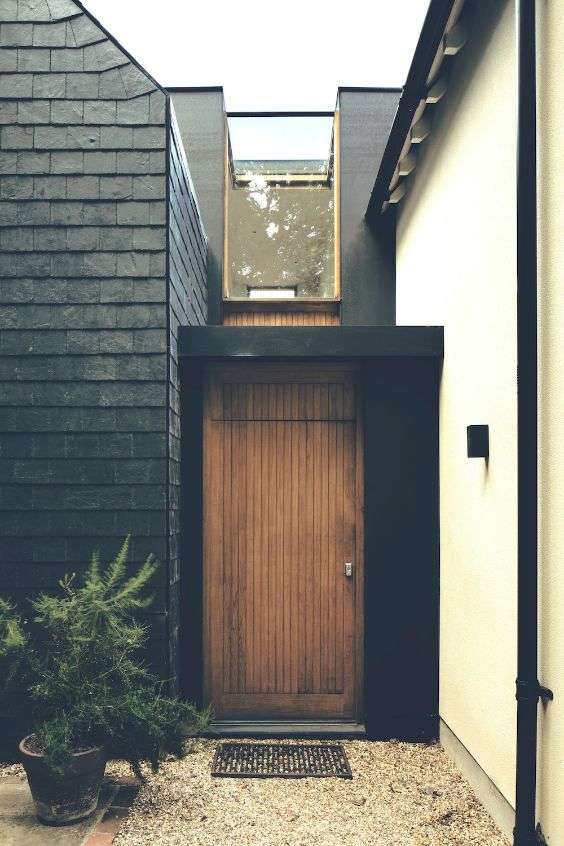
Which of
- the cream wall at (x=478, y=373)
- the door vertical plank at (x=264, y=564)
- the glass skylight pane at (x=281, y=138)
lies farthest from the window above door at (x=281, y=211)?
the door vertical plank at (x=264, y=564)

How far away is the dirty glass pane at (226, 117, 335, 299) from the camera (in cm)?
570

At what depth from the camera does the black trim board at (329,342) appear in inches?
168

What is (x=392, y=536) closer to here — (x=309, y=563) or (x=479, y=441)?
(x=309, y=563)

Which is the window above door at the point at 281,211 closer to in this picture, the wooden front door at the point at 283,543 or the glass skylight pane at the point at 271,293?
the glass skylight pane at the point at 271,293

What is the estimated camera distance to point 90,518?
3773 millimetres

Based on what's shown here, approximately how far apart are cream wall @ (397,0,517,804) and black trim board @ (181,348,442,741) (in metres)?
0.12

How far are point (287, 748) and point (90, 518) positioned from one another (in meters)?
1.76

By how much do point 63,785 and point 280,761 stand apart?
4.26 ft

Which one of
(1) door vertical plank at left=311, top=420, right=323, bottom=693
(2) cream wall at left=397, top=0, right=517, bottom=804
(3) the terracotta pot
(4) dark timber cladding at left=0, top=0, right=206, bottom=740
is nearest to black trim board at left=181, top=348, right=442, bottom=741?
(2) cream wall at left=397, top=0, right=517, bottom=804

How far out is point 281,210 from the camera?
5734 mm

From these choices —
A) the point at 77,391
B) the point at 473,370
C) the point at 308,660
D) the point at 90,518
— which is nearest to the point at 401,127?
the point at 473,370

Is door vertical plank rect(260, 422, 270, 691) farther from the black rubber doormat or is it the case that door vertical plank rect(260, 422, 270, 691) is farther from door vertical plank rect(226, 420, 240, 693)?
the black rubber doormat

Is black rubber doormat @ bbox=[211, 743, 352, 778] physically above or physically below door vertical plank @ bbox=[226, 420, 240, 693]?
below

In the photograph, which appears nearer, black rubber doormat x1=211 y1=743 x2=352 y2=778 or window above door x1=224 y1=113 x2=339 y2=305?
black rubber doormat x1=211 y1=743 x2=352 y2=778
